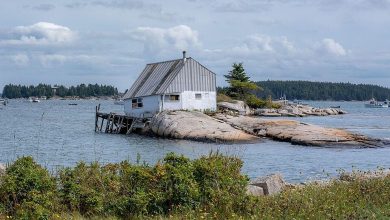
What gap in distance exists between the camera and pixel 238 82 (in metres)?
97.1

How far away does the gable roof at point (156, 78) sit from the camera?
61.2 m

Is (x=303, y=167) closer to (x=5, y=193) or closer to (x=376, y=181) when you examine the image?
(x=376, y=181)

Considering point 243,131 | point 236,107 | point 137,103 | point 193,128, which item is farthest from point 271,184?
point 236,107

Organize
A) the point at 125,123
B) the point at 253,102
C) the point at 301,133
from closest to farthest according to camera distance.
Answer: the point at 301,133 → the point at 125,123 → the point at 253,102

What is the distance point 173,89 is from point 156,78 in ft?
14.4

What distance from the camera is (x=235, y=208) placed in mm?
11656

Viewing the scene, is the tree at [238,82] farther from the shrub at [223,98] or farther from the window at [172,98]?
the window at [172,98]

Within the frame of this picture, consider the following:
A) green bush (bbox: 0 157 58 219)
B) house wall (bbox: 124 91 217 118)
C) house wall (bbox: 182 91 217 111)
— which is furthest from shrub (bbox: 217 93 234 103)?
green bush (bbox: 0 157 58 219)

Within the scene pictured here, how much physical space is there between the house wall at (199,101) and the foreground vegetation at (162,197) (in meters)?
48.1

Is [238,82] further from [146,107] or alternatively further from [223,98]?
[146,107]

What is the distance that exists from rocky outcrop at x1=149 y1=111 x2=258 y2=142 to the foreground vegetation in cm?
3436

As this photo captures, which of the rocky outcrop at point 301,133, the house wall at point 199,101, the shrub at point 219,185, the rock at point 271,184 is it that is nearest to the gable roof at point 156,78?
the house wall at point 199,101

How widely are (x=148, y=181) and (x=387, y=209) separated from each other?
16.1ft

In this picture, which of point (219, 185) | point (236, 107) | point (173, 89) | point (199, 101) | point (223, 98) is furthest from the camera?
point (223, 98)
